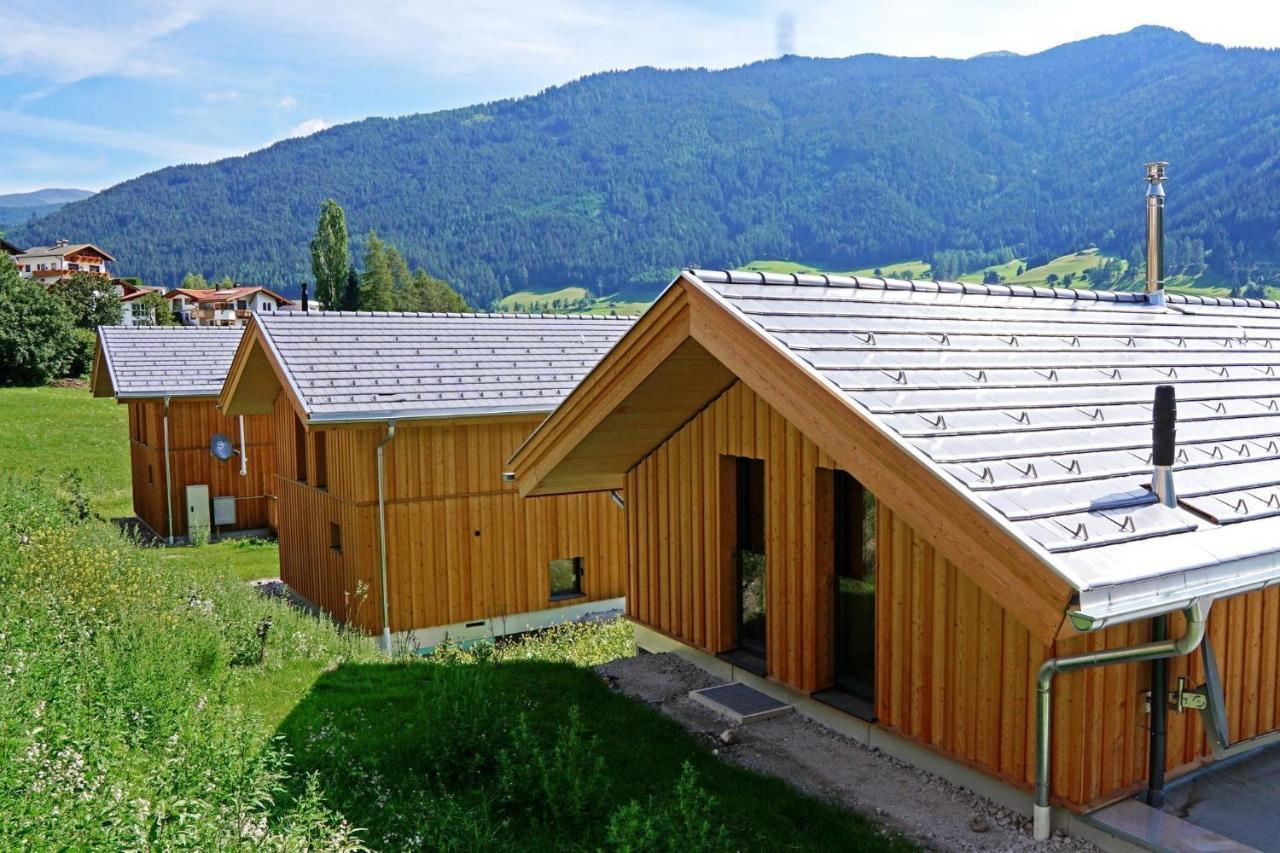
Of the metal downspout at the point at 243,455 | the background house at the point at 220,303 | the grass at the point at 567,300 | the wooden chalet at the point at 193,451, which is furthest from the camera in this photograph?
the grass at the point at 567,300

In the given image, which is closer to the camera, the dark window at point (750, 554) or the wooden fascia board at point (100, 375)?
the dark window at point (750, 554)

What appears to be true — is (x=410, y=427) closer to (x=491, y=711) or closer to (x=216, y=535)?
(x=491, y=711)

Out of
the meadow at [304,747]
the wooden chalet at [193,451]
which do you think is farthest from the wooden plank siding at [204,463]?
the meadow at [304,747]

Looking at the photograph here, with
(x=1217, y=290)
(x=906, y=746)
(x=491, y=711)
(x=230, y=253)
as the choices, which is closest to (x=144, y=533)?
(x=491, y=711)

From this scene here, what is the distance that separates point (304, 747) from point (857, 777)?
13.8 ft

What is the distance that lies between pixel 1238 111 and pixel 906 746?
191 metres

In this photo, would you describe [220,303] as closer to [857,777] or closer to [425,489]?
[425,489]

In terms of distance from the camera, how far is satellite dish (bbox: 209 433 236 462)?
862 inches

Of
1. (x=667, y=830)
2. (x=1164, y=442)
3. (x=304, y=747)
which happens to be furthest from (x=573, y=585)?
(x=1164, y=442)

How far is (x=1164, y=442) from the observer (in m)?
5.30

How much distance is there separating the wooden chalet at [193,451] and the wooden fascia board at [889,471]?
56.9 ft

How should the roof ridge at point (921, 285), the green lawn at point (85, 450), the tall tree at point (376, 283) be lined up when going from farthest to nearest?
the tall tree at point (376, 283), the green lawn at point (85, 450), the roof ridge at point (921, 285)

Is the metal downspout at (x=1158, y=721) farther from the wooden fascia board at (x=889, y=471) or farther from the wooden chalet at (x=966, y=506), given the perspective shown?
the wooden fascia board at (x=889, y=471)

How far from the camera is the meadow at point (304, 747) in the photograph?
5.07 m
